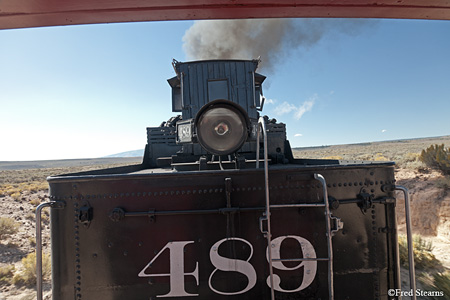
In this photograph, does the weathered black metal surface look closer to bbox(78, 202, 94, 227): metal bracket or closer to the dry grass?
bbox(78, 202, 94, 227): metal bracket

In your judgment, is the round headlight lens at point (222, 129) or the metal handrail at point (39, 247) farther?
the round headlight lens at point (222, 129)

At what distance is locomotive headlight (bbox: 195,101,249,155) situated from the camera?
7.17ft

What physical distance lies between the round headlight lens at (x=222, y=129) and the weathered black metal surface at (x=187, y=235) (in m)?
0.29

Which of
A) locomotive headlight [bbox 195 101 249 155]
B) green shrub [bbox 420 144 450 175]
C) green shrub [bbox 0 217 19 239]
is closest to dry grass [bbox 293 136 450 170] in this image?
Answer: green shrub [bbox 420 144 450 175]

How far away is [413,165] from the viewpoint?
12.3 metres

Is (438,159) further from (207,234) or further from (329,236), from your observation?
(207,234)

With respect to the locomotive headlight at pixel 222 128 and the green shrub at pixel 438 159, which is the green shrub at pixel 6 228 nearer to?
the locomotive headlight at pixel 222 128

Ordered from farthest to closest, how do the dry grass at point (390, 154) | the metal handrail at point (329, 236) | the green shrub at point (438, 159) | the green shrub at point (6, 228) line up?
the dry grass at point (390, 154)
the green shrub at point (438, 159)
the green shrub at point (6, 228)
the metal handrail at point (329, 236)

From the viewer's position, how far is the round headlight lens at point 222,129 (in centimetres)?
219

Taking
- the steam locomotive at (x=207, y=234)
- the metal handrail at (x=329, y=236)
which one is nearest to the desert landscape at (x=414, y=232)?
the steam locomotive at (x=207, y=234)

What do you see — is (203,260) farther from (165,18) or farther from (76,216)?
(165,18)

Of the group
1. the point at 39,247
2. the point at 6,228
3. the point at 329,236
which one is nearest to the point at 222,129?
the point at 329,236

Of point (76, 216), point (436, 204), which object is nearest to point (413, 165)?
point (436, 204)

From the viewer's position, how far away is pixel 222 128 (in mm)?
2209
